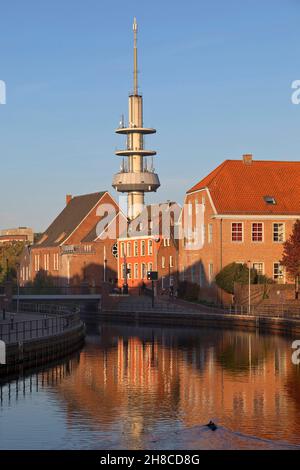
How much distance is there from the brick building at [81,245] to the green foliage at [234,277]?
116 feet

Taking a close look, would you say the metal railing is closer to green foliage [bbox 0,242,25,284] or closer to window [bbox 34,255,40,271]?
window [bbox 34,255,40,271]

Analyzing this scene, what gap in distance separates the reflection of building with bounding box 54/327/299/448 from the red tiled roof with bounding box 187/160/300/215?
28.2m

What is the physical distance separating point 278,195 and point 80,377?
184 feet

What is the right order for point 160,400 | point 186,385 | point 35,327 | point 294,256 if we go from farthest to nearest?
point 294,256 < point 35,327 < point 186,385 < point 160,400

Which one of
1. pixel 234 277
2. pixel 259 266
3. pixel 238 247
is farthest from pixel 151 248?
pixel 234 277

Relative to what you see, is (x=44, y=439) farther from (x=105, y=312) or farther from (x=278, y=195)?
Answer: (x=105, y=312)

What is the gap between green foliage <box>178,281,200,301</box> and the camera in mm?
108938

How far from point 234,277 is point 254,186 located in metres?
11.9

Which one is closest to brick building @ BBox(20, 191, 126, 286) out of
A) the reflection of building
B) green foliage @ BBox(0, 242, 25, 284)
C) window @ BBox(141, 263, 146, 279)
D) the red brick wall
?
green foliage @ BBox(0, 242, 25, 284)

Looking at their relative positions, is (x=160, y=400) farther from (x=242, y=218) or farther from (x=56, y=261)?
(x=56, y=261)

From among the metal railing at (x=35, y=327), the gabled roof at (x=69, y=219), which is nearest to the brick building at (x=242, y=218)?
the metal railing at (x=35, y=327)

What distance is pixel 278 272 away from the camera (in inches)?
4107
